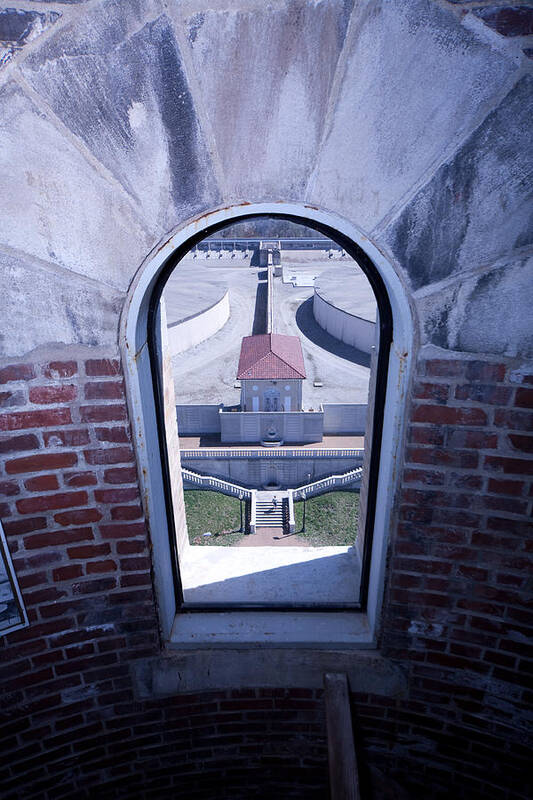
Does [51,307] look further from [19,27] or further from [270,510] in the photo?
[270,510]

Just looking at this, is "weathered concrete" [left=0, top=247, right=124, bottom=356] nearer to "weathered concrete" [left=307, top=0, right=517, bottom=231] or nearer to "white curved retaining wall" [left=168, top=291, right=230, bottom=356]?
"weathered concrete" [left=307, top=0, right=517, bottom=231]

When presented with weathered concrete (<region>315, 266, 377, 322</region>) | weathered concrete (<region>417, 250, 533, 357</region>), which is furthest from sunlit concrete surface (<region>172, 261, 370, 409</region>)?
weathered concrete (<region>417, 250, 533, 357</region>)

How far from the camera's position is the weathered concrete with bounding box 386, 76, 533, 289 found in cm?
144

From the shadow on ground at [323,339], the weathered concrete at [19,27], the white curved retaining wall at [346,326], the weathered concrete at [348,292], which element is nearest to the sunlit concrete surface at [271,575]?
the weathered concrete at [19,27]

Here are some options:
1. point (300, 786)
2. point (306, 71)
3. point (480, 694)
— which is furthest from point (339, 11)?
point (300, 786)

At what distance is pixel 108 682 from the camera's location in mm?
2271

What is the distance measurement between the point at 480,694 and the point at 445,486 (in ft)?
3.42

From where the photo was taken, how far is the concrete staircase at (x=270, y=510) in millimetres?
21844

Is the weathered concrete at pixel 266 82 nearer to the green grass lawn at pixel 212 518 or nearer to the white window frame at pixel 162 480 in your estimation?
the white window frame at pixel 162 480

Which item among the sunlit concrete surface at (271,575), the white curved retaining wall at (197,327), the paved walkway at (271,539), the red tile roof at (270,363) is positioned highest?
the white curved retaining wall at (197,327)

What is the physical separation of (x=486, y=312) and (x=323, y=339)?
3308 centimetres

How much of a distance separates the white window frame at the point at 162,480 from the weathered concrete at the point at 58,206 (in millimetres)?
97

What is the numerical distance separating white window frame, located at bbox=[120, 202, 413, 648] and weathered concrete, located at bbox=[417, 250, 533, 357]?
0.10m

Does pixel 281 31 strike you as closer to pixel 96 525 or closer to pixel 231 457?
pixel 96 525
